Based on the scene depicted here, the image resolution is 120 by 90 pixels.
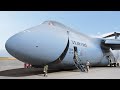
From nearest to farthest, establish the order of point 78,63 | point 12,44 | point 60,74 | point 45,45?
point 12,44 < point 45,45 < point 60,74 < point 78,63

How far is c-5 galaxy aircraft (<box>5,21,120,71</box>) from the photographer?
12.4 m

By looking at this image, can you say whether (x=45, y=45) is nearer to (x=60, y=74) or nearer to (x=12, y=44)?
(x=12, y=44)

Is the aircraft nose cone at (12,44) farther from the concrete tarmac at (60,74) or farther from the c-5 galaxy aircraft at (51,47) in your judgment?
the concrete tarmac at (60,74)

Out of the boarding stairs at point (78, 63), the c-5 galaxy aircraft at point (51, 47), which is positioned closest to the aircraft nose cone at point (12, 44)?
the c-5 galaxy aircraft at point (51, 47)

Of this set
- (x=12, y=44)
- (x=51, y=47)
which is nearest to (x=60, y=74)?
(x=51, y=47)

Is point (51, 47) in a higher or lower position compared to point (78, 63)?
higher

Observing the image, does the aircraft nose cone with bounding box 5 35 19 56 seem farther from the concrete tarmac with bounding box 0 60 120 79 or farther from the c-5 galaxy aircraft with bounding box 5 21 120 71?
the concrete tarmac with bounding box 0 60 120 79

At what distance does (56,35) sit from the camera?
14.5m

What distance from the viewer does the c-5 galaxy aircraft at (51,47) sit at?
40.5 feet

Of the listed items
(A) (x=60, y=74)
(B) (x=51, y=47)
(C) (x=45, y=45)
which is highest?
(C) (x=45, y=45)

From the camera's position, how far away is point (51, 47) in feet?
44.5
